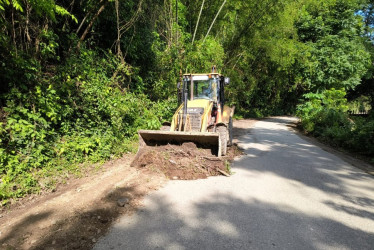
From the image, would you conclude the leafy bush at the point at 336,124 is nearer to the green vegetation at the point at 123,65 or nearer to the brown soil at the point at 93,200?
the green vegetation at the point at 123,65

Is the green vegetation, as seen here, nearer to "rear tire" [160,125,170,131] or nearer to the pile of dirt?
"rear tire" [160,125,170,131]

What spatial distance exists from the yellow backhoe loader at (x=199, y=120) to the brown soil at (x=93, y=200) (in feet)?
1.00

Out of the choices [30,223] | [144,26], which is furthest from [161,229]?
[144,26]

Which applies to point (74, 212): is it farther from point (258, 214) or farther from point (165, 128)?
point (165, 128)

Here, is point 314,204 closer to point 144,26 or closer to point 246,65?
point 144,26

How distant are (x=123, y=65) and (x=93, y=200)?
6.14 m

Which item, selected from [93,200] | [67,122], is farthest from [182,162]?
[67,122]

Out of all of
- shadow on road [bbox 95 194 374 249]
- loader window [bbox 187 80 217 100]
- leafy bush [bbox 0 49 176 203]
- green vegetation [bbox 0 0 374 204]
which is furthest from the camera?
loader window [bbox 187 80 217 100]

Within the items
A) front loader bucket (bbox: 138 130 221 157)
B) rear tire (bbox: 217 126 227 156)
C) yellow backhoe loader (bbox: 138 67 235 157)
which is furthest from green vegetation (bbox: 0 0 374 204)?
rear tire (bbox: 217 126 227 156)

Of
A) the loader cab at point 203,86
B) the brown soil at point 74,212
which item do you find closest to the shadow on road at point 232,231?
the brown soil at point 74,212

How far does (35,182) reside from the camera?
4.48 metres

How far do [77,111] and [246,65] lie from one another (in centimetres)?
1780

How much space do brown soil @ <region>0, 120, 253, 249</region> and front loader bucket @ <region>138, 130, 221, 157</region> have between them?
0.22 meters

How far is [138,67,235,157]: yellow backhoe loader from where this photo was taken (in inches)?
230
